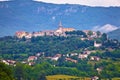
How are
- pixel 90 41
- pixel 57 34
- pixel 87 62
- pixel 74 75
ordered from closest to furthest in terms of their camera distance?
pixel 74 75 → pixel 87 62 → pixel 90 41 → pixel 57 34

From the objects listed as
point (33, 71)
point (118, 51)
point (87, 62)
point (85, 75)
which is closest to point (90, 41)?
point (118, 51)

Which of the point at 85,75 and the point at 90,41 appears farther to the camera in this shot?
the point at 90,41

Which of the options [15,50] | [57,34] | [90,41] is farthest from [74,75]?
[57,34]

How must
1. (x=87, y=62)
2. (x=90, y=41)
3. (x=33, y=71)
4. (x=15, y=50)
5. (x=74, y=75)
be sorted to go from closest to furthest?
(x=33, y=71), (x=74, y=75), (x=87, y=62), (x=15, y=50), (x=90, y=41)

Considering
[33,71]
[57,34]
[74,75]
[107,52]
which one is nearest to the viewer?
[33,71]

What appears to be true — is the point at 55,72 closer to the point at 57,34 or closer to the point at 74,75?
the point at 74,75

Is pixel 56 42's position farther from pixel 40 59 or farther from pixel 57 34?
pixel 40 59

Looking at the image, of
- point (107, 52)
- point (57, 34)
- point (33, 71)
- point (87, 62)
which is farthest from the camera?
point (57, 34)

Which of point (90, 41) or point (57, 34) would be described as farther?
point (57, 34)
